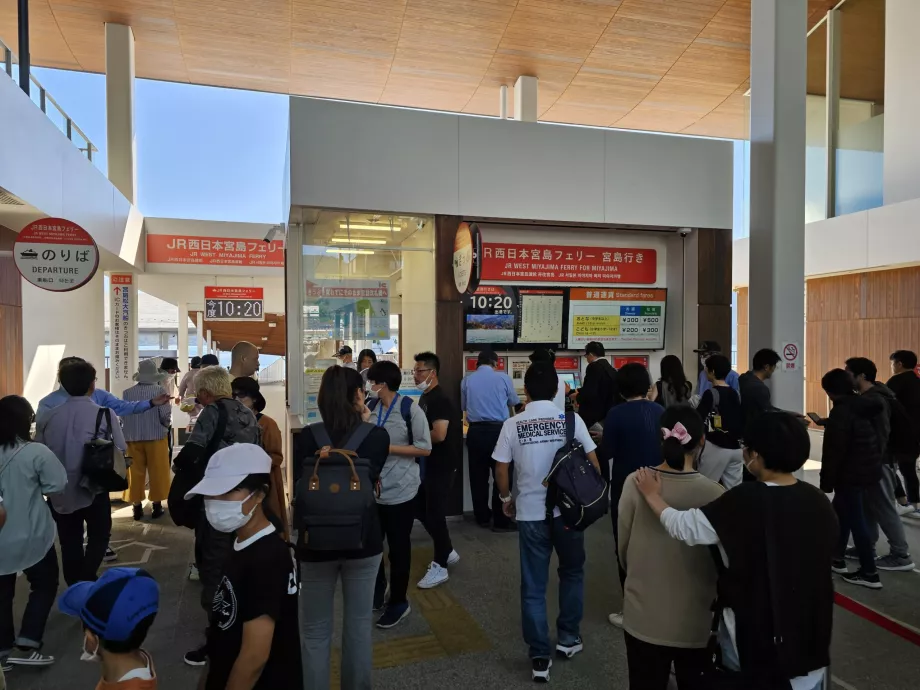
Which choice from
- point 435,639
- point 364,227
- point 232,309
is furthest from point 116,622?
point 232,309

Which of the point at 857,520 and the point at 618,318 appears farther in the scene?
the point at 618,318

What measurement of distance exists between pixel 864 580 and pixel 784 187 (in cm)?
390

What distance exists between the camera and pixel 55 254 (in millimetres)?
5199

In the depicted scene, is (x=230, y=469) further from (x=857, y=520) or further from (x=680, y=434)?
(x=857, y=520)

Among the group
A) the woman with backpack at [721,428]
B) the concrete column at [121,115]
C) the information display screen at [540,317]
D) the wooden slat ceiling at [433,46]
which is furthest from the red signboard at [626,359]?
the concrete column at [121,115]

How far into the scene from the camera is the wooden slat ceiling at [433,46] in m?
8.98

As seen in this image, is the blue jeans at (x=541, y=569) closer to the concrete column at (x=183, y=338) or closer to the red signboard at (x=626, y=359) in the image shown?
the red signboard at (x=626, y=359)

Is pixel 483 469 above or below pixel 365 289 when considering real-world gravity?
below

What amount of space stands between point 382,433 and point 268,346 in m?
27.2

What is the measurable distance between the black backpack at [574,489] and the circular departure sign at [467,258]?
2485 millimetres

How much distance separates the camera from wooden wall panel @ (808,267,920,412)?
9016 mm

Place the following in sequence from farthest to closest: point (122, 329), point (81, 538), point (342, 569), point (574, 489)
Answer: point (122, 329) < point (81, 538) < point (574, 489) < point (342, 569)

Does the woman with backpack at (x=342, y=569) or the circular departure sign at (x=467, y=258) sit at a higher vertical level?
the circular departure sign at (x=467, y=258)

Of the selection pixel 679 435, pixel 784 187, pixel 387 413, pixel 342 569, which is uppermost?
pixel 784 187
